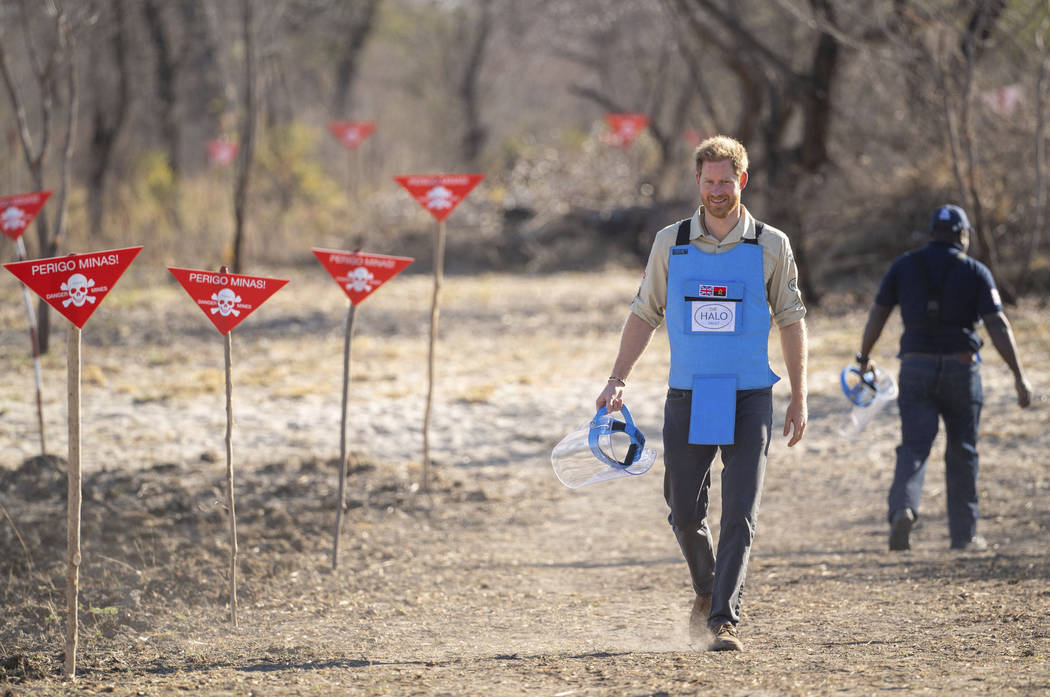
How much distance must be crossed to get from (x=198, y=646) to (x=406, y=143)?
27.2 metres

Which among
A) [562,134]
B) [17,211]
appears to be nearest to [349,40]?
[562,134]

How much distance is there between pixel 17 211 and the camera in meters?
8.42

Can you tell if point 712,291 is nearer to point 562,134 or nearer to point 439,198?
point 439,198

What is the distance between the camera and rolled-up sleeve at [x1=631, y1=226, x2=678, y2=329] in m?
4.43

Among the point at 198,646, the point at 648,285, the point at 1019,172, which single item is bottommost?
the point at 198,646

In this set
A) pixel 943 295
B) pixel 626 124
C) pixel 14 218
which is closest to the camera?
pixel 943 295

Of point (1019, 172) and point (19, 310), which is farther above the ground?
point (1019, 172)

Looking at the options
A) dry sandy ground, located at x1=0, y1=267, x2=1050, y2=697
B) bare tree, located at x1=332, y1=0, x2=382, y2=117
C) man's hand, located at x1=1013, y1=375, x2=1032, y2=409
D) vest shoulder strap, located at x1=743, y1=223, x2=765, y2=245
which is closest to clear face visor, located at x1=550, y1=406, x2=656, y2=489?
dry sandy ground, located at x1=0, y1=267, x2=1050, y2=697

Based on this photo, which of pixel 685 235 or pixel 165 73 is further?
pixel 165 73

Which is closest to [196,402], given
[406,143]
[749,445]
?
[749,445]

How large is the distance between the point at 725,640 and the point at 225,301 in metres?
2.49

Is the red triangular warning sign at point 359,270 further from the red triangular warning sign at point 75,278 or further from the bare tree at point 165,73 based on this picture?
the bare tree at point 165,73

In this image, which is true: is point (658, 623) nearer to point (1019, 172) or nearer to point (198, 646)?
point (198, 646)

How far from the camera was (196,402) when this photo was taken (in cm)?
1024
